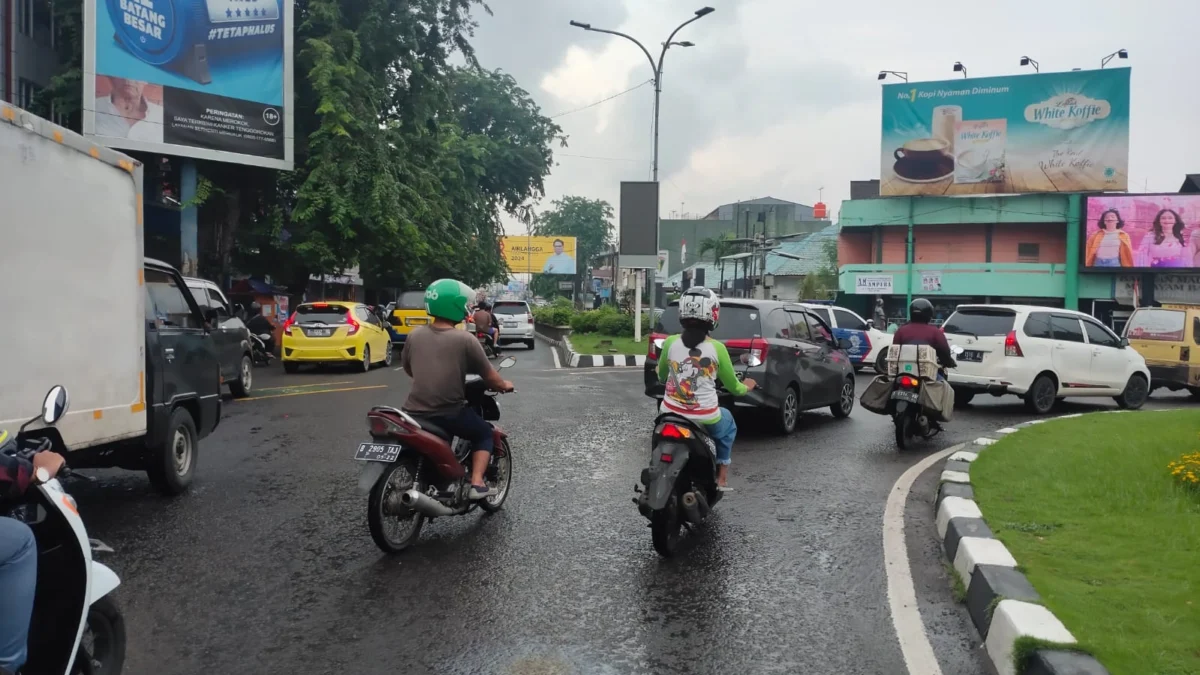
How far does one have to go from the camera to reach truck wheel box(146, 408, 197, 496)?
22.5 feet

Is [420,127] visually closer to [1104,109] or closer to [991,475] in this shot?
[991,475]

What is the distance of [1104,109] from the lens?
37844mm

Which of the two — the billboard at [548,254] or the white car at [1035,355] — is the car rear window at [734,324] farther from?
the billboard at [548,254]

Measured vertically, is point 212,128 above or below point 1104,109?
below

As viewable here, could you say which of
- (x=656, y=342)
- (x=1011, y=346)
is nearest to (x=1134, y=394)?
(x=1011, y=346)

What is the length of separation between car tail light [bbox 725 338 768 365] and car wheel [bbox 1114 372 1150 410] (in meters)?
7.62

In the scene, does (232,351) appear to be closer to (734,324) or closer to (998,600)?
(734,324)

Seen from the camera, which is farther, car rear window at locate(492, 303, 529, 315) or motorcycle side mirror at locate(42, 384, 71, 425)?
car rear window at locate(492, 303, 529, 315)

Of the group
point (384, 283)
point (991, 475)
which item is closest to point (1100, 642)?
point (991, 475)

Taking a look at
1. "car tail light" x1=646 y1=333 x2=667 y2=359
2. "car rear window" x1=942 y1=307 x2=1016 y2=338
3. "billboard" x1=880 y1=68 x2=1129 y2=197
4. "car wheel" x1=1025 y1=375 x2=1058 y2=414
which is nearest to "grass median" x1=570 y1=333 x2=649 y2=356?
"car rear window" x1=942 y1=307 x2=1016 y2=338

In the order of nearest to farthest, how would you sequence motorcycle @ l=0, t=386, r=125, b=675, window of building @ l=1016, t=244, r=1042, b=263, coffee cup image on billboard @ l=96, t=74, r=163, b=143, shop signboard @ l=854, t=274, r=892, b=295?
motorcycle @ l=0, t=386, r=125, b=675 → coffee cup image on billboard @ l=96, t=74, r=163, b=143 → window of building @ l=1016, t=244, r=1042, b=263 → shop signboard @ l=854, t=274, r=892, b=295

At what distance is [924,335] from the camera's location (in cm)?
1000

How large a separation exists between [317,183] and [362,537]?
19013 mm

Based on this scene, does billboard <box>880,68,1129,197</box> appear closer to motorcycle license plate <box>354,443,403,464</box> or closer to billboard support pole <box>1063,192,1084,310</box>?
billboard support pole <box>1063,192,1084,310</box>
